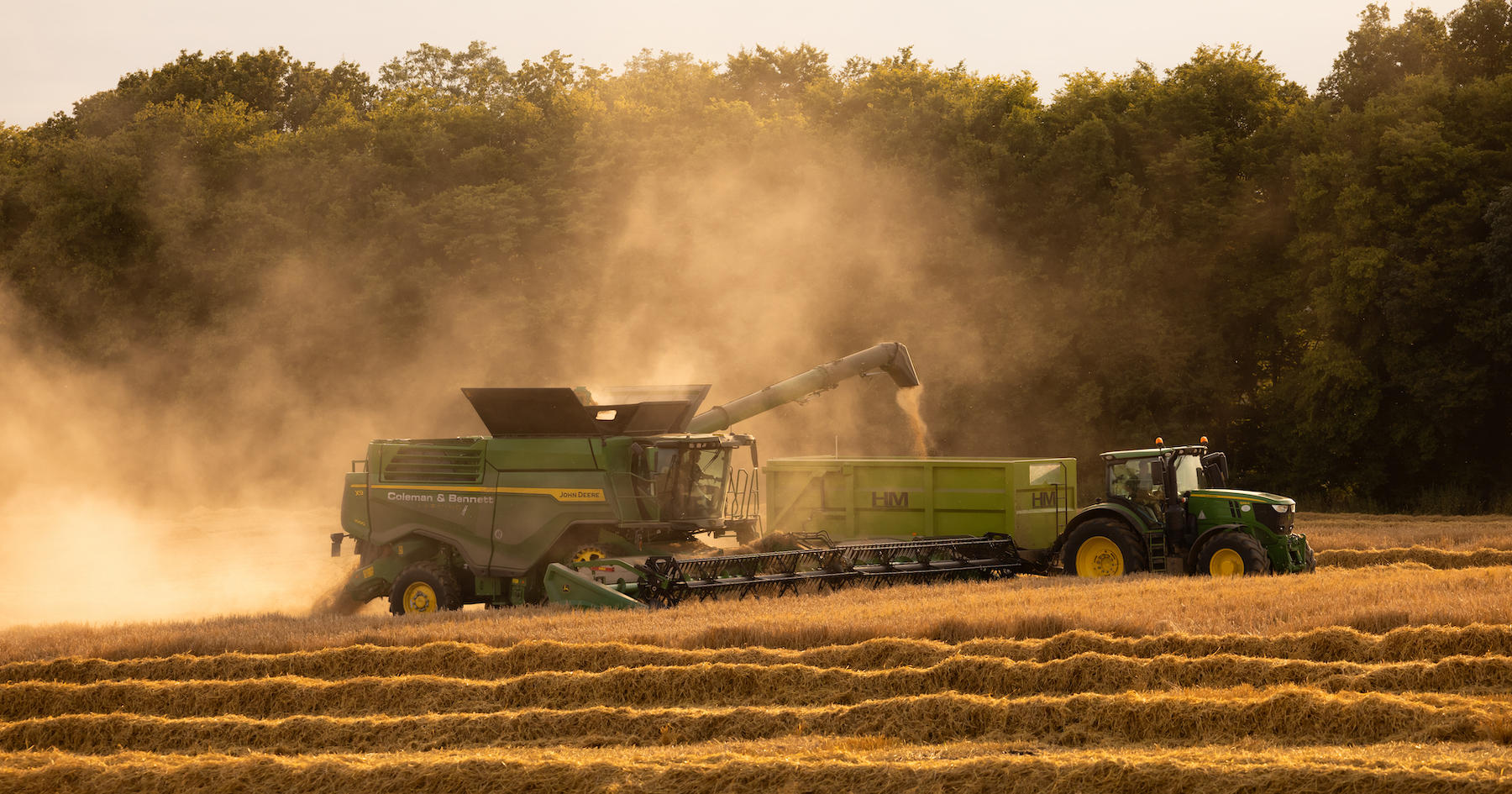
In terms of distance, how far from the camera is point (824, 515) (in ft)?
54.4

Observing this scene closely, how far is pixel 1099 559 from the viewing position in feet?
47.7

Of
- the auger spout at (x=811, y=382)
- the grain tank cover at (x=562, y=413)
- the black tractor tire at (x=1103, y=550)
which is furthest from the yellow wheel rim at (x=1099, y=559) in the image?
the grain tank cover at (x=562, y=413)

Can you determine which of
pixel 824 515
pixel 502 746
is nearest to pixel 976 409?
pixel 824 515

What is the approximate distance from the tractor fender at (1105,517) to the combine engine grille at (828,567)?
2.24 ft

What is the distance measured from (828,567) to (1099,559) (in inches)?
132

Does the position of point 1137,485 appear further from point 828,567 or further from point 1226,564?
point 828,567

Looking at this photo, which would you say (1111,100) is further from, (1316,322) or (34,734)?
(34,734)

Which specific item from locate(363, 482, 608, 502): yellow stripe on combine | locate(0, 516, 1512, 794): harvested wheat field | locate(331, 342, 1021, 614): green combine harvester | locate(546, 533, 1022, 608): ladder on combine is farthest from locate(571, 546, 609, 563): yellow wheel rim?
locate(0, 516, 1512, 794): harvested wheat field

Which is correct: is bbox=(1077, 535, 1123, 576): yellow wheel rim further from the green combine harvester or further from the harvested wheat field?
the harvested wheat field

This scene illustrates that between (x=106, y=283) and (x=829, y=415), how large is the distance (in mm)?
21244

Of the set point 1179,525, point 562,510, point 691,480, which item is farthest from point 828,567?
point 1179,525

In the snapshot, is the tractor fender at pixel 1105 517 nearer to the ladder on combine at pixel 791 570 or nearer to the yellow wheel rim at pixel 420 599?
the ladder on combine at pixel 791 570

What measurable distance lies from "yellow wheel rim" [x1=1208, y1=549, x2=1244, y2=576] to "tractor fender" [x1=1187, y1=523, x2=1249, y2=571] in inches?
9.0

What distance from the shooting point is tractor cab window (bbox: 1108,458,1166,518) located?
571 inches
